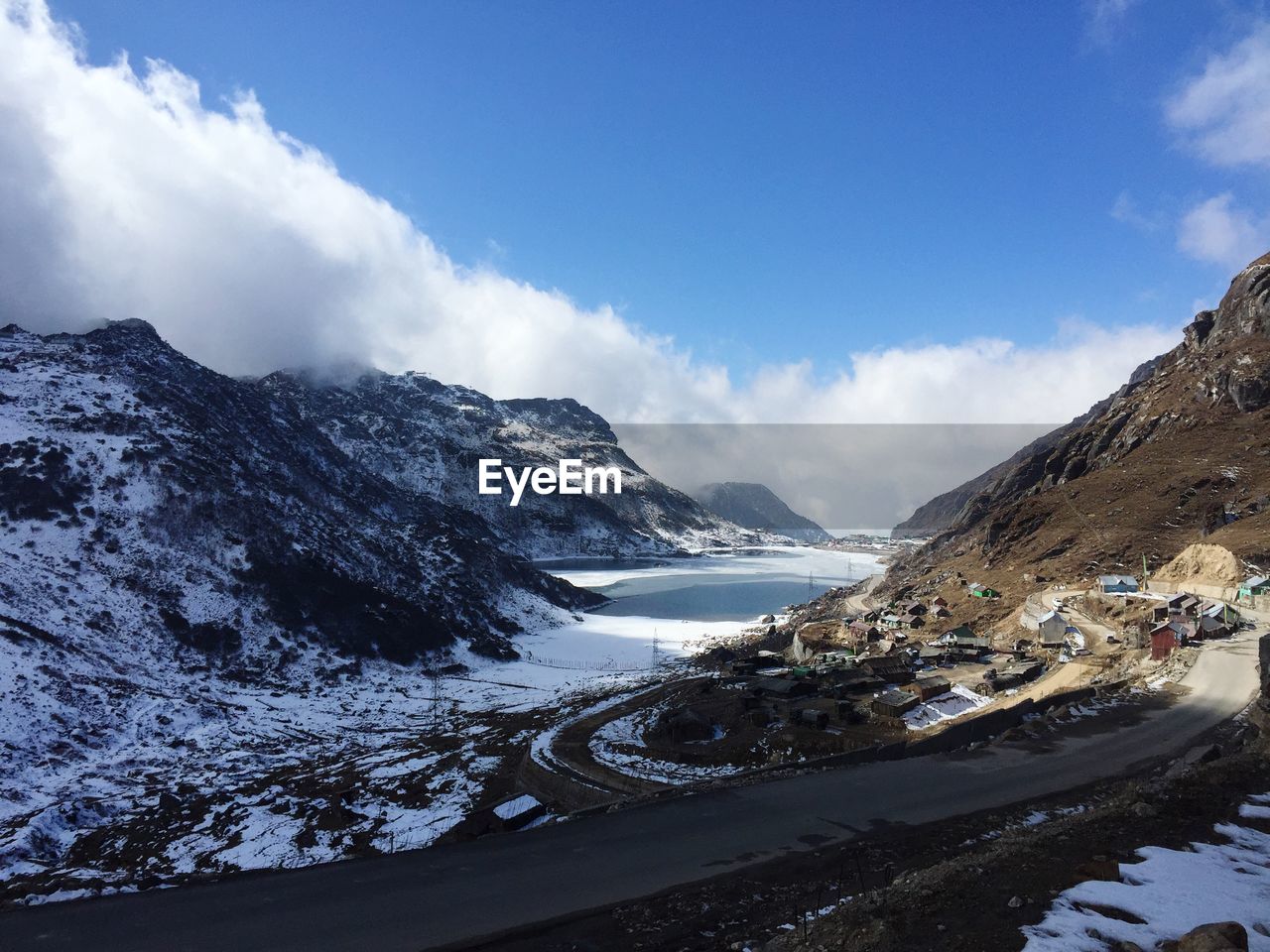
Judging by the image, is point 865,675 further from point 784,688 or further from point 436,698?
point 436,698

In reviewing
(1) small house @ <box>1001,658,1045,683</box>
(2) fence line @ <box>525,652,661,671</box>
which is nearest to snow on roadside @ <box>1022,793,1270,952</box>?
(1) small house @ <box>1001,658,1045,683</box>

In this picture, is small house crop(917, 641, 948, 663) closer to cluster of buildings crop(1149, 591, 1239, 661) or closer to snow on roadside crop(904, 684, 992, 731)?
snow on roadside crop(904, 684, 992, 731)

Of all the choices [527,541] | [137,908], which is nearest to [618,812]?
[137,908]

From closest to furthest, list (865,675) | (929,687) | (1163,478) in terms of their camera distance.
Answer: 1. (929,687)
2. (865,675)
3. (1163,478)

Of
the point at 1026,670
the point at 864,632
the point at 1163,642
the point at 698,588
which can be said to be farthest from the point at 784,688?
the point at 698,588

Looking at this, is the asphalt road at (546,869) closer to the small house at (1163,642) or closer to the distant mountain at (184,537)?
the small house at (1163,642)

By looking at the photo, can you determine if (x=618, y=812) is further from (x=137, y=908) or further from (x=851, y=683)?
(x=851, y=683)
